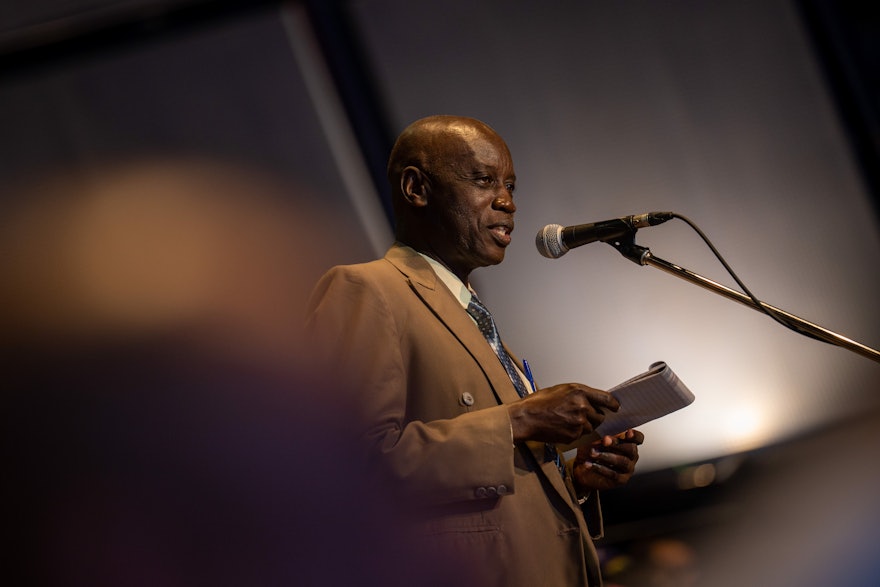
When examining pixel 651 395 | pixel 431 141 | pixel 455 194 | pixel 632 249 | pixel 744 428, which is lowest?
pixel 744 428

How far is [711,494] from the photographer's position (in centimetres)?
333

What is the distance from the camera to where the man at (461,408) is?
4.67 ft

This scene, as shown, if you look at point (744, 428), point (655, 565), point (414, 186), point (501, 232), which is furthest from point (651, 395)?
point (744, 428)

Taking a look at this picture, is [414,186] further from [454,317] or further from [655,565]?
[655,565]

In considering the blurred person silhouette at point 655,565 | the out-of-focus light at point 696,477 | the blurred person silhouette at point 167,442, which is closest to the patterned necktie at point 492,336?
the blurred person silhouette at point 167,442

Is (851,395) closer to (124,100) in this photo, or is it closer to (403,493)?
(403,493)

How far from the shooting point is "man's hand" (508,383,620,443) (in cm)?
146

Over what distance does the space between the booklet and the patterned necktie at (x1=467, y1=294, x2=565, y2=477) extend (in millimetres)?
152

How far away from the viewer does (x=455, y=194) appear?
1912 millimetres

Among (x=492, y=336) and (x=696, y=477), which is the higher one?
(x=492, y=336)

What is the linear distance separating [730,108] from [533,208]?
0.83 meters

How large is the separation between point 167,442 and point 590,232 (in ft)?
3.84

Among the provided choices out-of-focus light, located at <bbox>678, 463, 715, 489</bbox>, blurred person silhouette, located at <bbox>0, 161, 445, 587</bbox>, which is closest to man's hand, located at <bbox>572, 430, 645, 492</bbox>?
blurred person silhouette, located at <bbox>0, 161, 445, 587</bbox>

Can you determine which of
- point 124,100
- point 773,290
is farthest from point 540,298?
point 124,100
